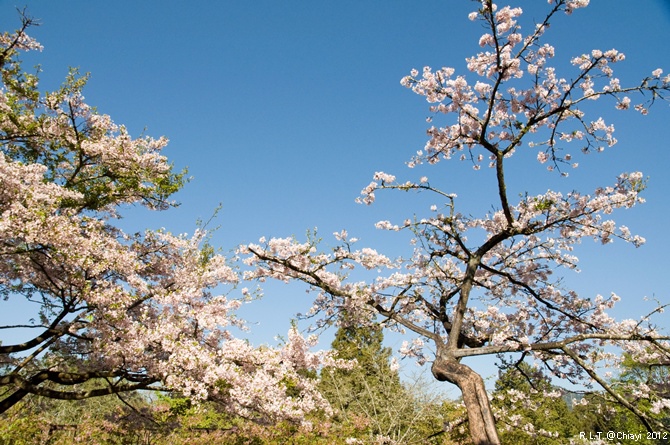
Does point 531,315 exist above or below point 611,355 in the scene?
above

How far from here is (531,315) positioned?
400 inches

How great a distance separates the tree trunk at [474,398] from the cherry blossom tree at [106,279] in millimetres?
3075

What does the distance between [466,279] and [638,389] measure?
391cm

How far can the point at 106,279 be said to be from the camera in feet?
28.4

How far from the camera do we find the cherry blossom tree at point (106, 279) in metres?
7.15

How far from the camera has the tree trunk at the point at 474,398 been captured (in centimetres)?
586

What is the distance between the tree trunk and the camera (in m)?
5.86

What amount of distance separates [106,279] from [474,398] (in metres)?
7.96

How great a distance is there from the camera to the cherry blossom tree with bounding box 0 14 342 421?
715 centimetres

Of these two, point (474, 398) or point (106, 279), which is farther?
point (106, 279)

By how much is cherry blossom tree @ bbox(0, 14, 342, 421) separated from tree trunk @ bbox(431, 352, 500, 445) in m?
3.07

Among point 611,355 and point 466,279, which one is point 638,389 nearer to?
point 611,355

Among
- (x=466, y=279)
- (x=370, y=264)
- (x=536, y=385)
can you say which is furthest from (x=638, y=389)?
(x=370, y=264)

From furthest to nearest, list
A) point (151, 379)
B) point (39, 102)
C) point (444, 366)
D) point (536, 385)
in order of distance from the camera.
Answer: point (536, 385)
point (39, 102)
point (151, 379)
point (444, 366)
